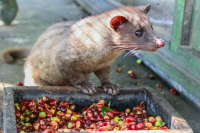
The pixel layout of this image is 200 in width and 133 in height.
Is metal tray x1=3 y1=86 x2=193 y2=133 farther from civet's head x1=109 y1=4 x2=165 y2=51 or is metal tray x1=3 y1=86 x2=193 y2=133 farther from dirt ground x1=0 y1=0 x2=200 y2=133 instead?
civet's head x1=109 y1=4 x2=165 y2=51

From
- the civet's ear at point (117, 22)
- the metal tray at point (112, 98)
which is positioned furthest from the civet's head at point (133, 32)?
the metal tray at point (112, 98)

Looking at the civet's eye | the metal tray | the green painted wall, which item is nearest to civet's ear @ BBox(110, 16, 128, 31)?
the civet's eye

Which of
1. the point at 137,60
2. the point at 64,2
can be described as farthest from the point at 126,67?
the point at 64,2

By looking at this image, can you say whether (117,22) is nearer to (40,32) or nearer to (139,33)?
(139,33)

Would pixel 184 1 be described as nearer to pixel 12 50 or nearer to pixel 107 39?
pixel 107 39

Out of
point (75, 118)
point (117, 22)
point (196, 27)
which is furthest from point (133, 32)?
point (196, 27)
